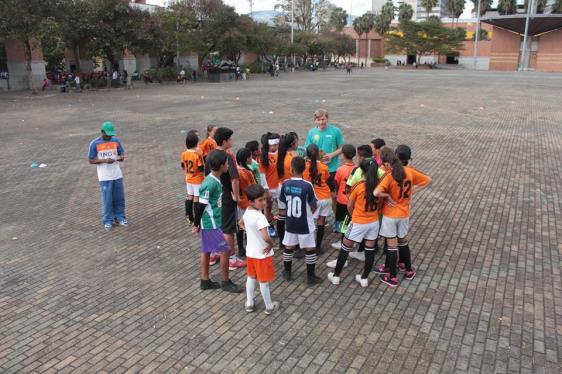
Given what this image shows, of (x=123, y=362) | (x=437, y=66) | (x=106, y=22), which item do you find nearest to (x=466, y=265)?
(x=123, y=362)

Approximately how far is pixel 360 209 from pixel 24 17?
26.4 metres

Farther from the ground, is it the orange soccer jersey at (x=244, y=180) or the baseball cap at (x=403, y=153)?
the baseball cap at (x=403, y=153)

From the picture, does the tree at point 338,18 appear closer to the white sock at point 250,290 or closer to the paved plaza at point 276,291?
the paved plaza at point 276,291

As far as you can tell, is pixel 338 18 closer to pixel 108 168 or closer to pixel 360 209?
pixel 108 168

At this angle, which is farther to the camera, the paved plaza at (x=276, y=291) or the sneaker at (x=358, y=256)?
the sneaker at (x=358, y=256)

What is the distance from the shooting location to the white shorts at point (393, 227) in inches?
200

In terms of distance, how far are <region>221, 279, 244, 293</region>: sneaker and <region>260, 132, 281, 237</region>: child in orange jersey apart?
1.18 meters

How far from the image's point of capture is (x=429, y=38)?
7281 centimetres

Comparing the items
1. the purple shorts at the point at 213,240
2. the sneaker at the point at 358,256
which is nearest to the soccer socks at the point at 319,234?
the sneaker at the point at 358,256

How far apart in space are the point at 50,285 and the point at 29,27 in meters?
25.2

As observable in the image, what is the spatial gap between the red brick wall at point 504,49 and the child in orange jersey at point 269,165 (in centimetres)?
7569

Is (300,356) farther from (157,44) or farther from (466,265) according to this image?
(157,44)

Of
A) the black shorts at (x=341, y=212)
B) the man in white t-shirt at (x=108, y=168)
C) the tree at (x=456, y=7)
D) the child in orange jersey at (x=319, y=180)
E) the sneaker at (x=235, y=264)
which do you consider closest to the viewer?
the child in orange jersey at (x=319, y=180)

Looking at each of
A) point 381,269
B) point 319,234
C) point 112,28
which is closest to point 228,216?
point 319,234
